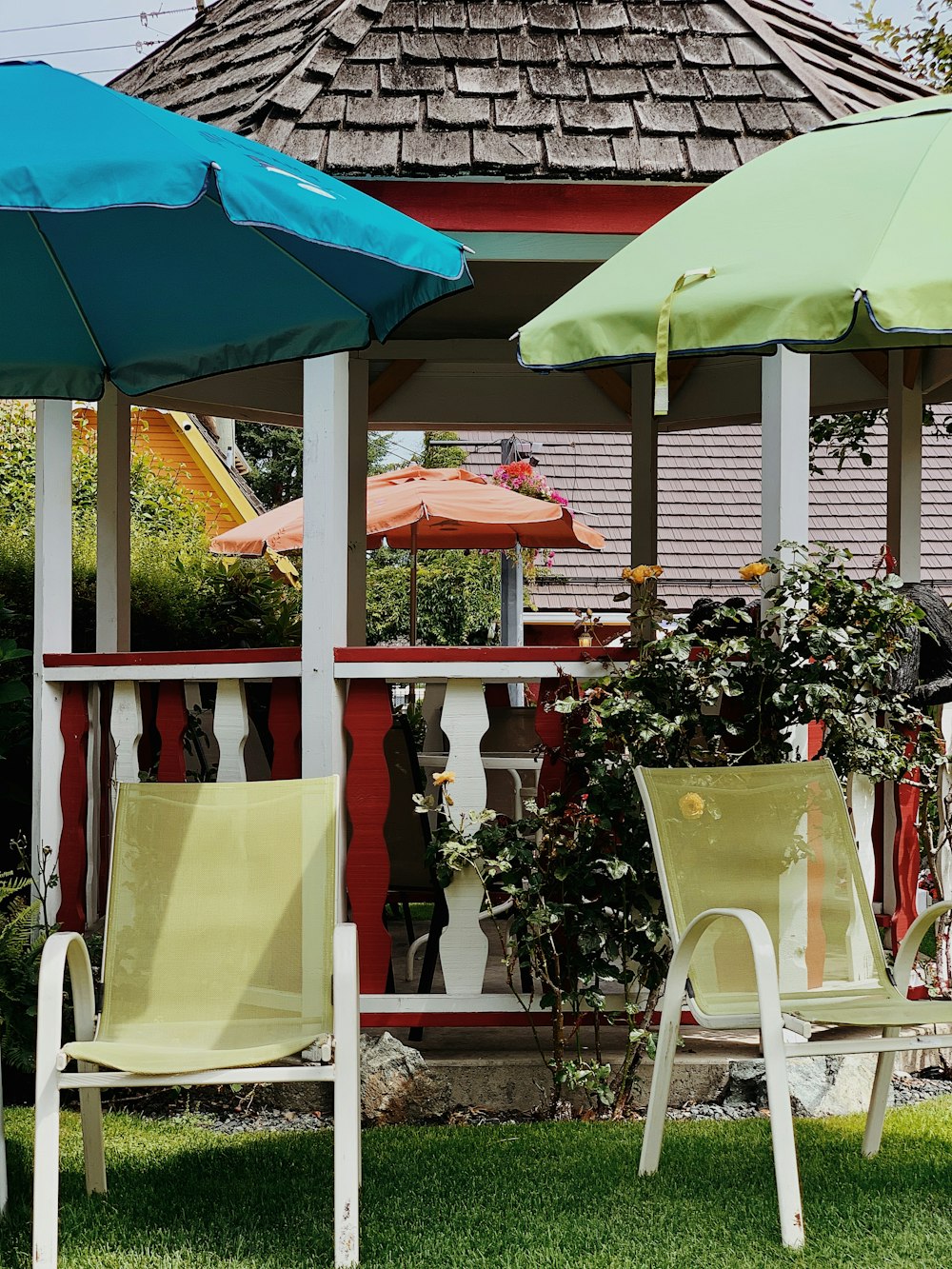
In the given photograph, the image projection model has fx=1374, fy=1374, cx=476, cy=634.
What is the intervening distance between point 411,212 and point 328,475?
1.07 m

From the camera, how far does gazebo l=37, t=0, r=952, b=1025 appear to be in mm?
4215

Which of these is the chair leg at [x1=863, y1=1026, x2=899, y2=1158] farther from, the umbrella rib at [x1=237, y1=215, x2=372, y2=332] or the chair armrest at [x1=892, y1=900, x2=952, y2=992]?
the umbrella rib at [x1=237, y1=215, x2=372, y2=332]

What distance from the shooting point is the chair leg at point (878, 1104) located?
3.61 m

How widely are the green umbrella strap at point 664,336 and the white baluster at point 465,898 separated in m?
1.38

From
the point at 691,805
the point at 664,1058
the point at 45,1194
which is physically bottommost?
the point at 45,1194

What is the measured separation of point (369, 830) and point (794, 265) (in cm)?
214

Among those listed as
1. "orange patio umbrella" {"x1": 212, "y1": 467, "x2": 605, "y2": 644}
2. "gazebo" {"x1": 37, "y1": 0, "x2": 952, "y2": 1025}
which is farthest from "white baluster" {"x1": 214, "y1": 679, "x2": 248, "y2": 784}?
"orange patio umbrella" {"x1": 212, "y1": 467, "x2": 605, "y2": 644}

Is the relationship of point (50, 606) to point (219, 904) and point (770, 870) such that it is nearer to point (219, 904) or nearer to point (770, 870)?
point (219, 904)

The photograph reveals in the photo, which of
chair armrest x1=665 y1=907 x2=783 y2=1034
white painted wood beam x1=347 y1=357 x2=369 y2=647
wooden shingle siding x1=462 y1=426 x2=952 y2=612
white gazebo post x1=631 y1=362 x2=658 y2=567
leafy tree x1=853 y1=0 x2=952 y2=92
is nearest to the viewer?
chair armrest x1=665 y1=907 x2=783 y2=1034

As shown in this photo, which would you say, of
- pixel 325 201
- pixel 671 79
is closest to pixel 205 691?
pixel 671 79

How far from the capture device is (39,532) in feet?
15.1

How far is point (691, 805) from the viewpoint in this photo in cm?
366

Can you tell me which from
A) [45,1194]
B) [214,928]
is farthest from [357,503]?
[45,1194]

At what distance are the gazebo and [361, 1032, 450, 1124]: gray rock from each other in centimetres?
11
